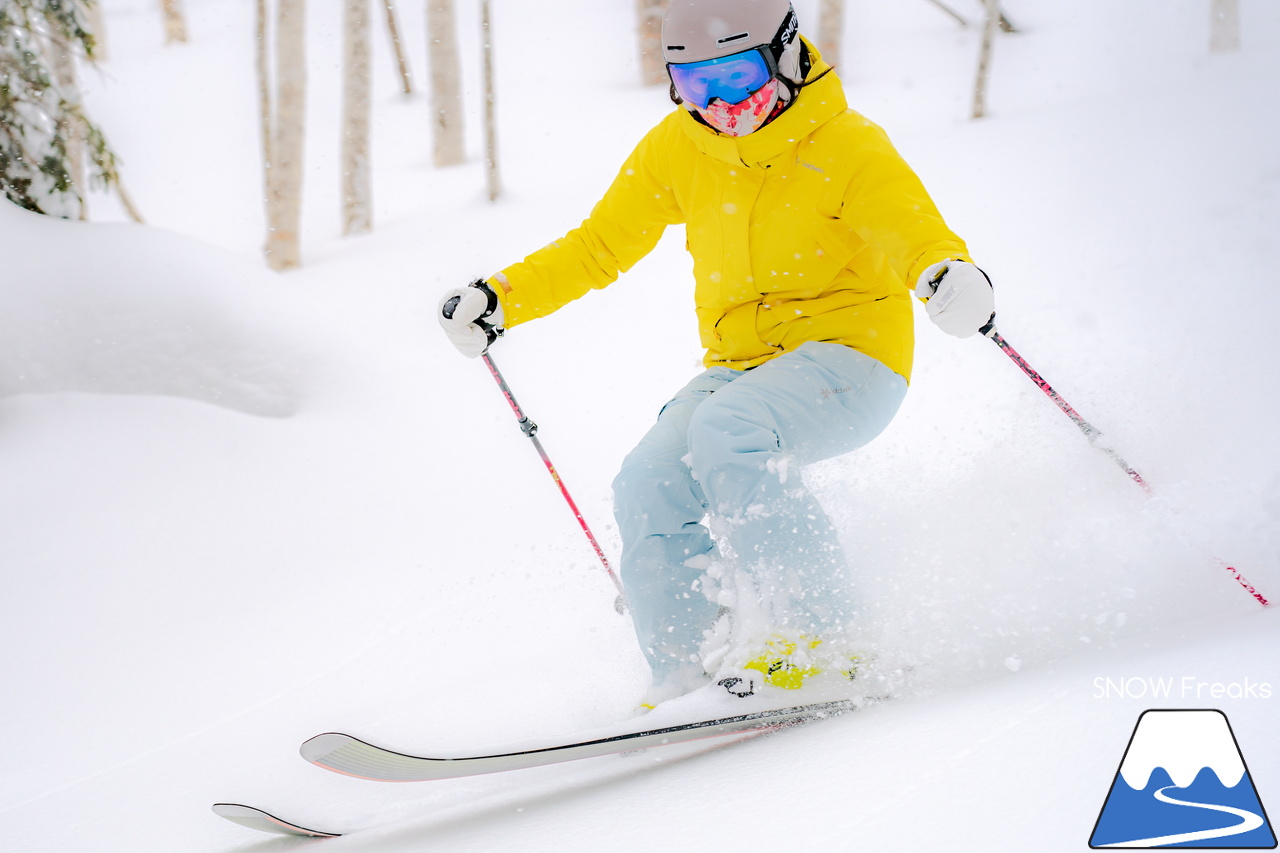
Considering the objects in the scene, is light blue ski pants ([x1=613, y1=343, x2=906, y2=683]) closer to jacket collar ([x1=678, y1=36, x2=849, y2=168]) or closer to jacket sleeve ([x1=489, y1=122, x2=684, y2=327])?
jacket collar ([x1=678, y1=36, x2=849, y2=168])

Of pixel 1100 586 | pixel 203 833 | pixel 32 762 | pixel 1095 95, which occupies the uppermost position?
pixel 1095 95

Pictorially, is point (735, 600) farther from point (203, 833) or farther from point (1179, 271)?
point (1179, 271)

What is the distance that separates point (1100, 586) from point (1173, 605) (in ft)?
0.49

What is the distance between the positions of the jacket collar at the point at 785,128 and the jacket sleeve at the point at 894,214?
11cm

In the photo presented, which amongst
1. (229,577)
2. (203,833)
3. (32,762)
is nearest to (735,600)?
(203,833)

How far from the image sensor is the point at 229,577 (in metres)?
3.15

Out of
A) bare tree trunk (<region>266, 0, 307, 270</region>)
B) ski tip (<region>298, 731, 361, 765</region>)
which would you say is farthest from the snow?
bare tree trunk (<region>266, 0, 307, 270</region>)

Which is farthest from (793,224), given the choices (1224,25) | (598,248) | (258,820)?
(1224,25)

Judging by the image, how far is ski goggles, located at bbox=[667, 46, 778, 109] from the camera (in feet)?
6.01

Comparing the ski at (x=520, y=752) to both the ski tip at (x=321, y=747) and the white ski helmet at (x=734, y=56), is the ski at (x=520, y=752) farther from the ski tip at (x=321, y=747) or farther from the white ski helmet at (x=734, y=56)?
the white ski helmet at (x=734, y=56)

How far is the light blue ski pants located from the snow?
23cm

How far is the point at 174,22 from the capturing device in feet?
56.4

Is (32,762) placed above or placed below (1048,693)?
below

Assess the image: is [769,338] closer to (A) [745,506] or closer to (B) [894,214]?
(B) [894,214]
